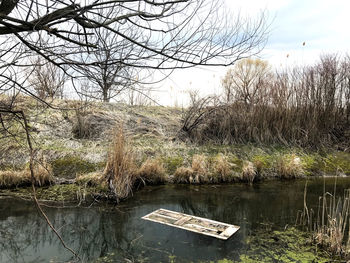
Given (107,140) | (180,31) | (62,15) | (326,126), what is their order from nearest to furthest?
(62,15) → (180,31) → (107,140) → (326,126)

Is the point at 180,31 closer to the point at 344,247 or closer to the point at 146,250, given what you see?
the point at 146,250

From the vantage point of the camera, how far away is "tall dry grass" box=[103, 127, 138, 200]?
472 cm

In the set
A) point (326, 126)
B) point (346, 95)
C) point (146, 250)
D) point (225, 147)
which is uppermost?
point (346, 95)

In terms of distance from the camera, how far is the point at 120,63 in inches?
75.4

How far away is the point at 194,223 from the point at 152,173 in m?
2.18

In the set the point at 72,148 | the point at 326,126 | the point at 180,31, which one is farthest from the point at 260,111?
the point at 180,31

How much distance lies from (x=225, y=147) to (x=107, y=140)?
3.24 meters

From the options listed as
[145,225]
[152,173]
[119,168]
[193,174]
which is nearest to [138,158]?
[152,173]

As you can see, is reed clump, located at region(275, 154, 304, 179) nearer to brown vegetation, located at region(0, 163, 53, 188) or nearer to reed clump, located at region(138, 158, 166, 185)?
reed clump, located at region(138, 158, 166, 185)

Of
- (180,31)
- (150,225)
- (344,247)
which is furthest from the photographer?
(150,225)

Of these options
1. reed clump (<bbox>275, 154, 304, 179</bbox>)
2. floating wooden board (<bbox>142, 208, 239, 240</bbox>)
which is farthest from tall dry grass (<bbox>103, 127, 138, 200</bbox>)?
reed clump (<bbox>275, 154, 304, 179</bbox>)

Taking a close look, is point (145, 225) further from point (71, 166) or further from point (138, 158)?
point (71, 166)

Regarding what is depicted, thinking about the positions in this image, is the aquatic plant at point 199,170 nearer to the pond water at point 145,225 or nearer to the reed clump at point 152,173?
the pond water at point 145,225

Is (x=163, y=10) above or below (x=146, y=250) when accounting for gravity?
above
